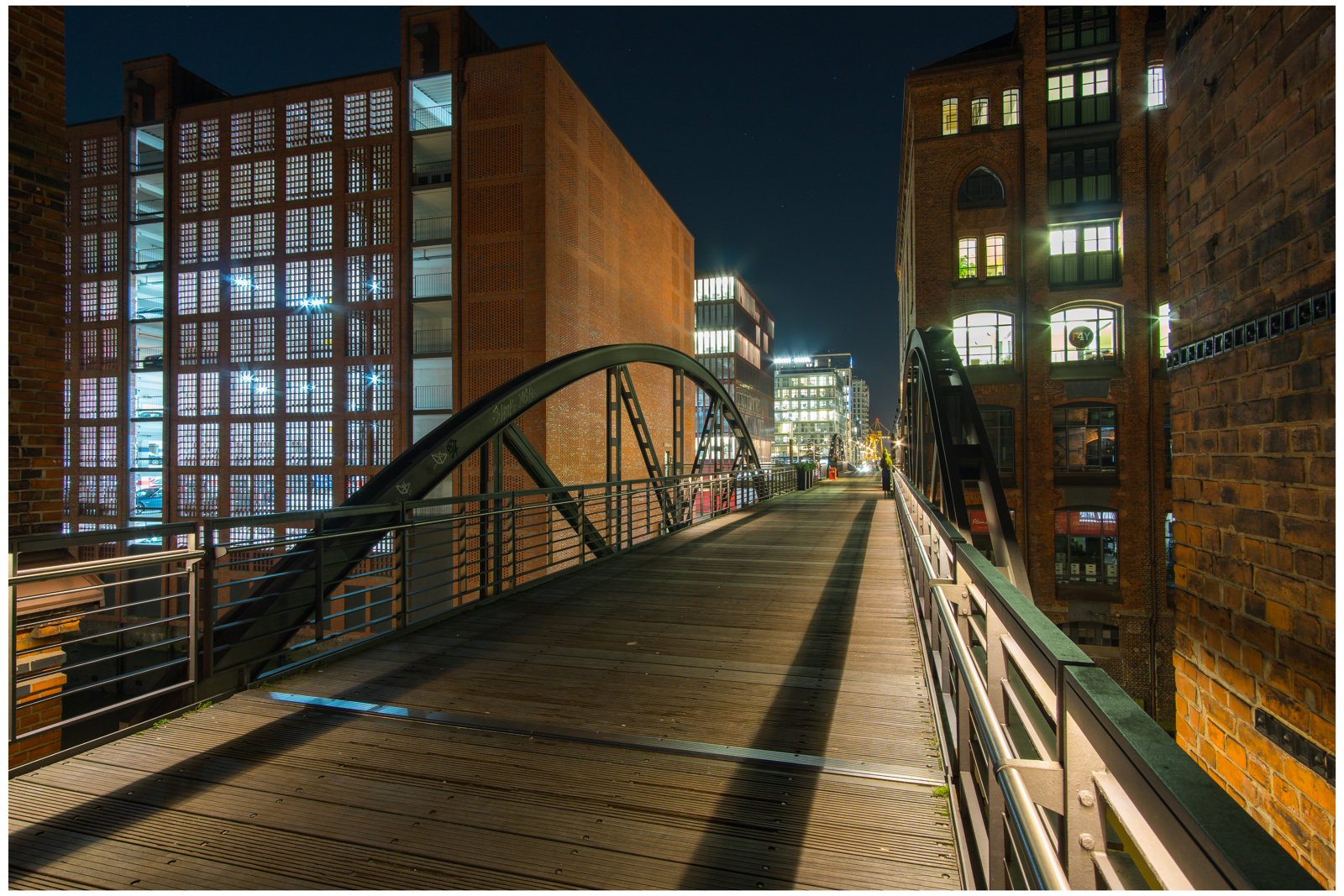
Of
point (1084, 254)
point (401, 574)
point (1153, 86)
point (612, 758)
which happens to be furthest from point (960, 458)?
point (1153, 86)

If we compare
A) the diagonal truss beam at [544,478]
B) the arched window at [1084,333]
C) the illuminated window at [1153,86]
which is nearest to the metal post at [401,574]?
the diagonal truss beam at [544,478]

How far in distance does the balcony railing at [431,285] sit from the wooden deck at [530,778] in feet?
69.2

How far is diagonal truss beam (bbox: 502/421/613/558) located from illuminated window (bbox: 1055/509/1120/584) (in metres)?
19.2

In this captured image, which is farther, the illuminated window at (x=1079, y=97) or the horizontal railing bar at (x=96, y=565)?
the illuminated window at (x=1079, y=97)

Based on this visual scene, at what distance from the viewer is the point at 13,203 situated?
4508 millimetres

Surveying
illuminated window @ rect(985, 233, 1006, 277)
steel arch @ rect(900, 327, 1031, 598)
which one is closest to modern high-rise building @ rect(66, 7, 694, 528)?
illuminated window @ rect(985, 233, 1006, 277)

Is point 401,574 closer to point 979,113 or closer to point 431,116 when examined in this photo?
point 431,116

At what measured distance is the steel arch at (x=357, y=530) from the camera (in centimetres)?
386

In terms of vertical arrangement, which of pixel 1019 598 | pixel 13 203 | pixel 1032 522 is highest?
pixel 13 203

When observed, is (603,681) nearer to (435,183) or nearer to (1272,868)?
(1272,868)

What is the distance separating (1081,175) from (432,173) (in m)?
23.0

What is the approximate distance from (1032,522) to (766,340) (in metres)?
48.5

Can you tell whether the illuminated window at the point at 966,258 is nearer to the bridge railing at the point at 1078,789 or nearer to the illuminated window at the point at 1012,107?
the illuminated window at the point at 1012,107

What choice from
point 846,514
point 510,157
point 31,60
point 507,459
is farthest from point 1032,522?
point 31,60
